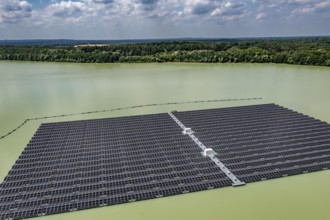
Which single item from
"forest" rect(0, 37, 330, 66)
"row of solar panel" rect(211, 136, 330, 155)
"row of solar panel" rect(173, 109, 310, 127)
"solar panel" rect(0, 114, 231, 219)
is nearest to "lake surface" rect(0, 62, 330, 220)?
"solar panel" rect(0, 114, 231, 219)

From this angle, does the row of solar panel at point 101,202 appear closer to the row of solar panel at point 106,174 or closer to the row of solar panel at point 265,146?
the row of solar panel at point 106,174

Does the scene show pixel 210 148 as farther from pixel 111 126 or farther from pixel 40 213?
pixel 40 213

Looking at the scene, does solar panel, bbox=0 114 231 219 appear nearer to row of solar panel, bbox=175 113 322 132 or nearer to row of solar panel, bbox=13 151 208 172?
row of solar panel, bbox=13 151 208 172

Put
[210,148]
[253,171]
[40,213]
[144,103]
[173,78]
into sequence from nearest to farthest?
[40,213], [253,171], [210,148], [144,103], [173,78]

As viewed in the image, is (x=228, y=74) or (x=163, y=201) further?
(x=228, y=74)

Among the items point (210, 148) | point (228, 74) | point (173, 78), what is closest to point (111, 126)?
point (210, 148)

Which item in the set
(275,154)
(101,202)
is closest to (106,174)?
Answer: (101,202)

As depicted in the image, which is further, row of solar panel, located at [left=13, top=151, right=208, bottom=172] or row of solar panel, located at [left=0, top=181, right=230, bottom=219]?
row of solar panel, located at [left=13, top=151, right=208, bottom=172]

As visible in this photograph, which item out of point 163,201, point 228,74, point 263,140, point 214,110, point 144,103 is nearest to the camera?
point 163,201
